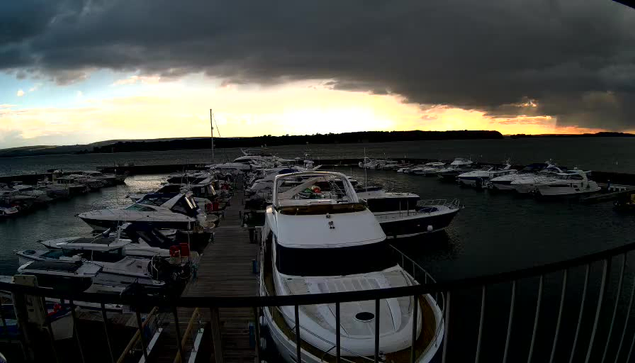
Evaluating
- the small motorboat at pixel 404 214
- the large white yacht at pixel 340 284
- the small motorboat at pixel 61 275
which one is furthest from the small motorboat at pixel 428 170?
the small motorboat at pixel 61 275

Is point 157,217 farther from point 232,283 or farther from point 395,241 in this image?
point 395,241

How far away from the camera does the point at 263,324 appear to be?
9391 millimetres

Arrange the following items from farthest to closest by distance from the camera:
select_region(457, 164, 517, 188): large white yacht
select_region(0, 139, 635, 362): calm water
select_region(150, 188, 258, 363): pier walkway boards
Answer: select_region(457, 164, 517, 188): large white yacht
select_region(0, 139, 635, 362): calm water
select_region(150, 188, 258, 363): pier walkway boards

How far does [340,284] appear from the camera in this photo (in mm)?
8602

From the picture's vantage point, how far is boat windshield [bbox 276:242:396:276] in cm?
912

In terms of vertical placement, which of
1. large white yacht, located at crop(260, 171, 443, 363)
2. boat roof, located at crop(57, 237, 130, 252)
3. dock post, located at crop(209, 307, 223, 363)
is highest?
dock post, located at crop(209, 307, 223, 363)

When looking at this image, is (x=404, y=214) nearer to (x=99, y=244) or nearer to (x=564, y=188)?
(x=99, y=244)

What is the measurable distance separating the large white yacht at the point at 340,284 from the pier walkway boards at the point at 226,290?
3.29ft

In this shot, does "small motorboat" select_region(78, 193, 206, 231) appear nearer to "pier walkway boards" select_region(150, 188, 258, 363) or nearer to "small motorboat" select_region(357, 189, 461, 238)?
"pier walkway boards" select_region(150, 188, 258, 363)

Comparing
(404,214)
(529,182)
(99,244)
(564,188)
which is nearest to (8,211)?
(99,244)

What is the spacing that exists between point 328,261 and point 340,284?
2.36 ft

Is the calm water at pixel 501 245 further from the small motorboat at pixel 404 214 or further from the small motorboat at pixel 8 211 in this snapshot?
the small motorboat at pixel 8 211

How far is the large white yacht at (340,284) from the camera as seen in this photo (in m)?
6.77

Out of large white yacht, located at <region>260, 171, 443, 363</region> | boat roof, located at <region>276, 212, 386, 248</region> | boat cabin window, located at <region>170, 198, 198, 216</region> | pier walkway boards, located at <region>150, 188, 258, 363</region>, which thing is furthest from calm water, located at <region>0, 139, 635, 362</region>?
boat cabin window, located at <region>170, 198, 198, 216</region>
